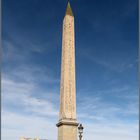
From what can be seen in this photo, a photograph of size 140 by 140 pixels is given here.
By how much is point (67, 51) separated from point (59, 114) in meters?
6.84

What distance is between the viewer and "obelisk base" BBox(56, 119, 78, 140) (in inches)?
1405

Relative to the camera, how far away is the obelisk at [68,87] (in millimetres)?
35250

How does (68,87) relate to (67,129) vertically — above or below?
above

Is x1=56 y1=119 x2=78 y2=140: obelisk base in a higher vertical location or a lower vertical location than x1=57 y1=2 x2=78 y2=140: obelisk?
lower

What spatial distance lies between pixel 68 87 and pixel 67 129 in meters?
4.47

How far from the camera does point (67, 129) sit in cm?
3609

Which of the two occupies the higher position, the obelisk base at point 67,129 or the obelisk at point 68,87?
the obelisk at point 68,87

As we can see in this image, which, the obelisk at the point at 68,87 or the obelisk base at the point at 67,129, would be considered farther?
the obelisk base at the point at 67,129

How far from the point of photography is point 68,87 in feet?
117

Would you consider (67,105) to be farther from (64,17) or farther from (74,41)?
(64,17)

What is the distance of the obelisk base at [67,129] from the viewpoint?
3569cm

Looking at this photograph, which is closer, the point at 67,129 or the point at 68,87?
the point at 68,87

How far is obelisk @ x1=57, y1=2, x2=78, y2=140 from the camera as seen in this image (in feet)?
116

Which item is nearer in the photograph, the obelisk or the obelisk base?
the obelisk
